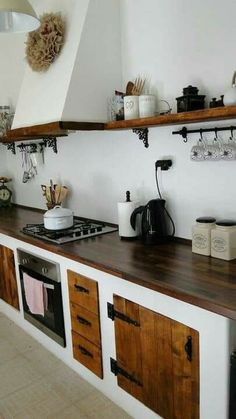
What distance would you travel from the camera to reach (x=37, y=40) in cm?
242

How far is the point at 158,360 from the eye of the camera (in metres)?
1.59

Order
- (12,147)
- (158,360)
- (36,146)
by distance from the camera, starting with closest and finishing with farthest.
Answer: (158,360)
(36,146)
(12,147)

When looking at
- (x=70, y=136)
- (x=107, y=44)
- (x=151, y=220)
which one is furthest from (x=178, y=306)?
(x=70, y=136)

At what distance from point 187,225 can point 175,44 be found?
3.39ft

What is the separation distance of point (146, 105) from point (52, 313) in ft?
4.80

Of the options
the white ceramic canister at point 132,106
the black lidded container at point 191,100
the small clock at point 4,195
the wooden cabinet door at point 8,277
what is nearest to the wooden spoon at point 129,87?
the white ceramic canister at point 132,106

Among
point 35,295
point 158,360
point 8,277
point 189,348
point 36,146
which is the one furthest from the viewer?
point 36,146

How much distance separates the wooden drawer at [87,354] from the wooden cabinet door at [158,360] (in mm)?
180

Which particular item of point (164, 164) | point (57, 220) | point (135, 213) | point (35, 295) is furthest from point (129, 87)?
point (35, 295)

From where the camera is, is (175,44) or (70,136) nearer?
(175,44)

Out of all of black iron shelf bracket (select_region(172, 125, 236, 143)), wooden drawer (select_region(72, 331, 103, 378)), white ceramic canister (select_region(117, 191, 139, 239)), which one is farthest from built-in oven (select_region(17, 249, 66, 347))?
black iron shelf bracket (select_region(172, 125, 236, 143))

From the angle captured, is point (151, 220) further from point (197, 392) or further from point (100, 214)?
point (197, 392)

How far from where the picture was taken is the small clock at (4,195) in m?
3.82

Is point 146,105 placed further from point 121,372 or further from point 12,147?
point 12,147
